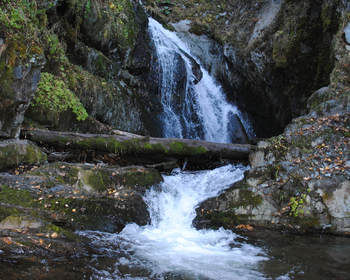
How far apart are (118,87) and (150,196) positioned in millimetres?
7511

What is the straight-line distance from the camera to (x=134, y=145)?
7930 mm

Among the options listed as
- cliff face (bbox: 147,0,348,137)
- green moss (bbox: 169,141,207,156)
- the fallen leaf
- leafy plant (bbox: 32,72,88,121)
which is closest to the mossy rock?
leafy plant (bbox: 32,72,88,121)

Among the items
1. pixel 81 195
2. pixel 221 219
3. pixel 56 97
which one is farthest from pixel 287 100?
pixel 81 195

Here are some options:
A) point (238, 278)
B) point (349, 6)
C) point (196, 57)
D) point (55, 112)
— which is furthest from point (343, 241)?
point (196, 57)

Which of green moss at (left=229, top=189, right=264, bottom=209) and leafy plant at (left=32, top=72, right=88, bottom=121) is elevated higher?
leafy plant at (left=32, top=72, right=88, bottom=121)

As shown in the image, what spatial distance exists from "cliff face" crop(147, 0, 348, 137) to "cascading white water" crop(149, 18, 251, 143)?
3.86ft

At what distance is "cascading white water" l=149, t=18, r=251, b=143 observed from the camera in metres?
13.9

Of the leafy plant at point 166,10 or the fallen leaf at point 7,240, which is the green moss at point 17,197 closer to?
the fallen leaf at point 7,240

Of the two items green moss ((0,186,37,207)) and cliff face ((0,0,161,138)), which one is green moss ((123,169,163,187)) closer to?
green moss ((0,186,37,207))

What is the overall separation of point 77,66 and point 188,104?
20.4ft

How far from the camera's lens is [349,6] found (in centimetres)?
834

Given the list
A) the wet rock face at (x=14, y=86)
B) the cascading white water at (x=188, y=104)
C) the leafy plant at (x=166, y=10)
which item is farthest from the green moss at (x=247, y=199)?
the leafy plant at (x=166, y=10)

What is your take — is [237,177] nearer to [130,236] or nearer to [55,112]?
[130,236]

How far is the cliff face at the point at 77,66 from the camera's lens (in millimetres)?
6184
